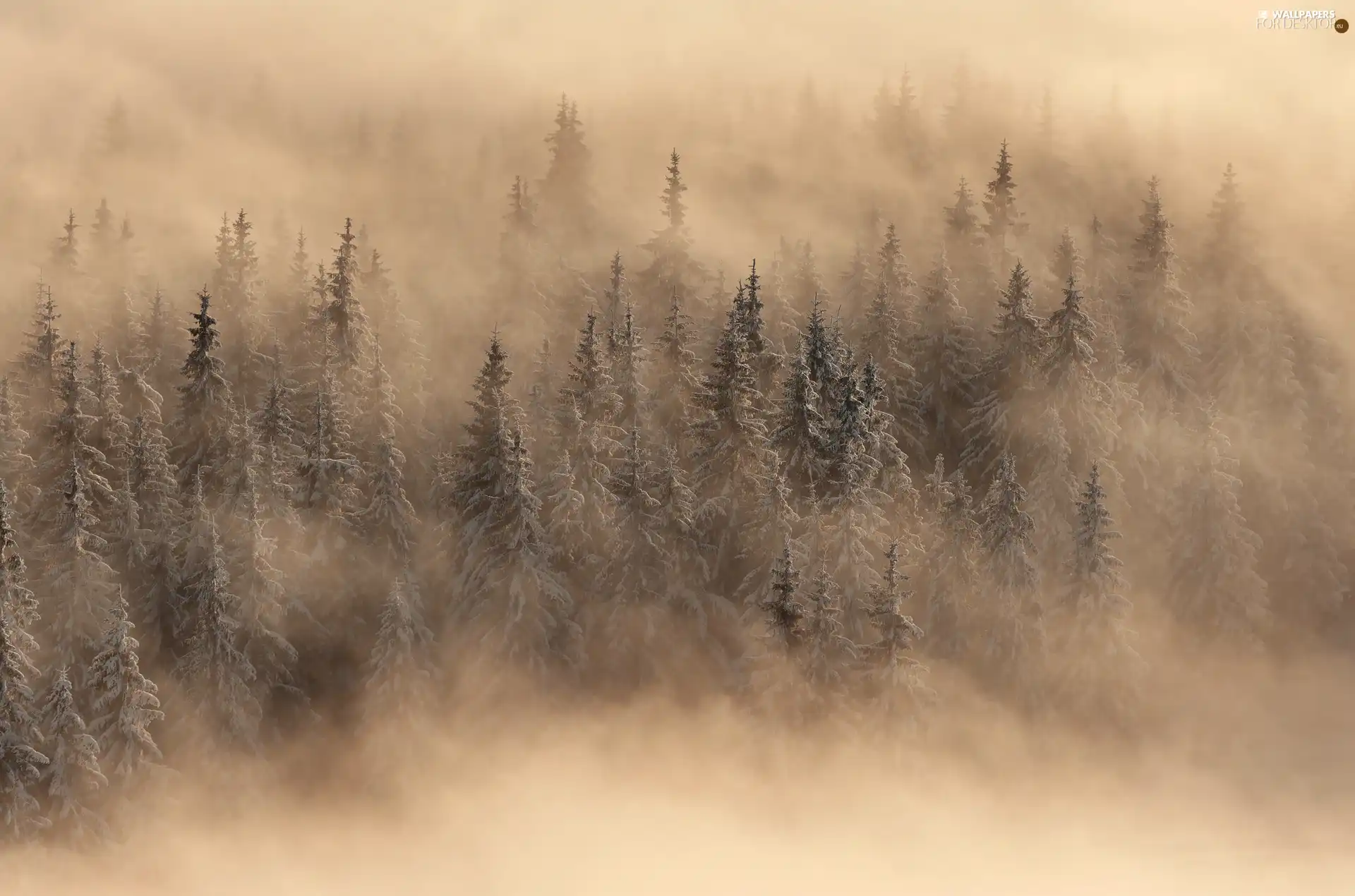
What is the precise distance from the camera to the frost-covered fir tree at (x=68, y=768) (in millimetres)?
44781

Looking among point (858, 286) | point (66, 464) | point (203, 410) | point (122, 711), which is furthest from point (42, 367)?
point (858, 286)

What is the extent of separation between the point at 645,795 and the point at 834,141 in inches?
3063

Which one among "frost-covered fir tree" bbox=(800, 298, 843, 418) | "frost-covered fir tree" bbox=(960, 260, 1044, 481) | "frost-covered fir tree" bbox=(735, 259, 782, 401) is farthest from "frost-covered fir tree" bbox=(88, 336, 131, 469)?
"frost-covered fir tree" bbox=(960, 260, 1044, 481)

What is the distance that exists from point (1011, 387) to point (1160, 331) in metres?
11.2

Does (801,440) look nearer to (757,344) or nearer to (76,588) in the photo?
(757,344)

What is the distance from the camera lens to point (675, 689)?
55.2m

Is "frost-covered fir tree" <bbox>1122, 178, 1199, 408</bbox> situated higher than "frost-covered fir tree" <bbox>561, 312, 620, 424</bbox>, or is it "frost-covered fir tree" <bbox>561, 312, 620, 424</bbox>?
"frost-covered fir tree" <bbox>1122, 178, 1199, 408</bbox>

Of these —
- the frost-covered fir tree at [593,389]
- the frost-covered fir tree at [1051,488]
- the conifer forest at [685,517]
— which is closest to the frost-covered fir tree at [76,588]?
the conifer forest at [685,517]

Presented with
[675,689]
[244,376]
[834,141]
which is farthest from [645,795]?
[834,141]

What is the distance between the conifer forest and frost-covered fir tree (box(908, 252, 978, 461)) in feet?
0.60

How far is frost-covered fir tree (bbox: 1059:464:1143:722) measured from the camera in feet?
178

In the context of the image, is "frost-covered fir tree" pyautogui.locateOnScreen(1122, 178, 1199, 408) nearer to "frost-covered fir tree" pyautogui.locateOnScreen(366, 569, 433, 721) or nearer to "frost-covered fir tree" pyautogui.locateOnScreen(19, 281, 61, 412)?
"frost-covered fir tree" pyautogui.locateOnScreen(366, 569, 433, 721)

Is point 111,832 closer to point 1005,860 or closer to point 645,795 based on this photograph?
point 645,795

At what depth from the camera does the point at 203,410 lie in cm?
6041
